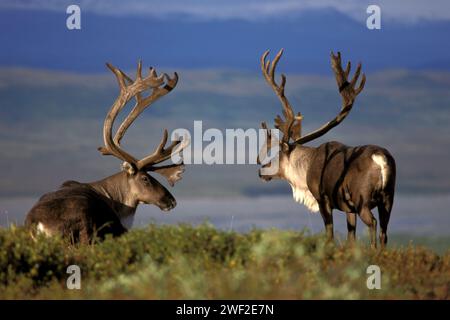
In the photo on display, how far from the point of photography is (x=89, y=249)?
1125 centimetres

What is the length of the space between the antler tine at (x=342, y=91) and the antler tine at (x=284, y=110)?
214mm

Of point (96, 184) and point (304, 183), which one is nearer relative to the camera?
point (96, 184)

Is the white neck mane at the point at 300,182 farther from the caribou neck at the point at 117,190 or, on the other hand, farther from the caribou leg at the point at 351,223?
the caribou neck at the point at 117,190

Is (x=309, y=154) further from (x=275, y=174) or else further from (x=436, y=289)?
(x=436, y=289)

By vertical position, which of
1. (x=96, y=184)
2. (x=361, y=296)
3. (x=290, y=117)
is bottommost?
(x=361, y=296)

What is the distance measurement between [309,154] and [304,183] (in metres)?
0.59

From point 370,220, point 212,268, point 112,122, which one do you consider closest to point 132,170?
point 112,122

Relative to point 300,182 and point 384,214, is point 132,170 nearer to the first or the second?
point 300,182

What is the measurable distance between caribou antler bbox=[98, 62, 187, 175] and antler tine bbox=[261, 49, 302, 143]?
1.83 meters

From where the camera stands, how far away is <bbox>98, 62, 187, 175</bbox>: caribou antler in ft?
49.4

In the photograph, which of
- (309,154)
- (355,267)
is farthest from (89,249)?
(309,154)

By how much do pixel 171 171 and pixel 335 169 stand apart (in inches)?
111

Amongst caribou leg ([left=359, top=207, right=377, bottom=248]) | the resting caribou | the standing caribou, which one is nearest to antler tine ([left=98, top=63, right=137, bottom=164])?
the resting caribou

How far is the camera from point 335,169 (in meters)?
14.9
